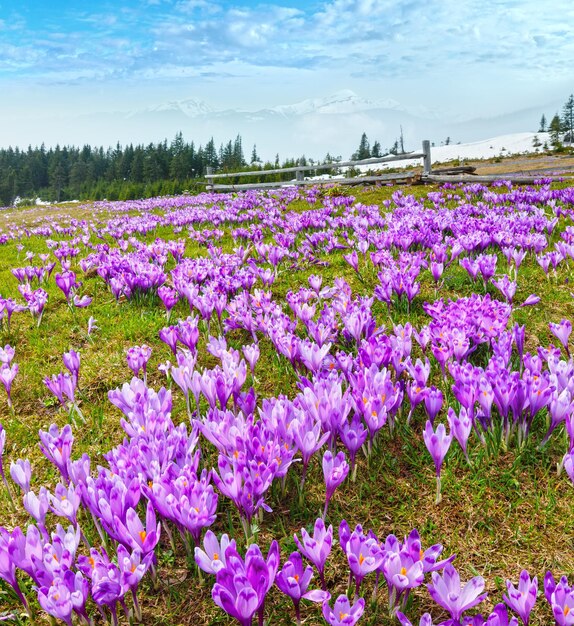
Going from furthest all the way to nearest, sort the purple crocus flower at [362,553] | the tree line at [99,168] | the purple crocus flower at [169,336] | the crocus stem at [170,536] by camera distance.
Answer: the tree line at [99,168] → the purple crocus flower at [169,336] → the crocus stem at [170,536] → the purple crocus flower at [362,553]

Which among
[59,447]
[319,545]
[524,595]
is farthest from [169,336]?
[524,595]

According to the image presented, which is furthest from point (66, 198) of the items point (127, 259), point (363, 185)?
point (127, 259)

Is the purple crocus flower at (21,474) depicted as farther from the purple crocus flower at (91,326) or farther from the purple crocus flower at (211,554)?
the purple crocus flower at (91,326)

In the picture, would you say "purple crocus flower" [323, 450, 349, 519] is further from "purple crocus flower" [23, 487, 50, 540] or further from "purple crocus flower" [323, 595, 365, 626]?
"purple crocus flower" [23, 487, 50, 540]

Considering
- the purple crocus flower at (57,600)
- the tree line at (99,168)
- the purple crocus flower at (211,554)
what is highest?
the tree line at (99,168)

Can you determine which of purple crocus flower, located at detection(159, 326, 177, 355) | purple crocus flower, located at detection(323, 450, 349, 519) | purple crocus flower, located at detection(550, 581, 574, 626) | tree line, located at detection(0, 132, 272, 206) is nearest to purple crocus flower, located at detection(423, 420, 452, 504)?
purple crocus flower, located at detection(323, 450, 349, 519)

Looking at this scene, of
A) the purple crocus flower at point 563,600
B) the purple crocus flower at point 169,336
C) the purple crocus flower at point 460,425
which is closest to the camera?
the purple crocus flower at point 563,600

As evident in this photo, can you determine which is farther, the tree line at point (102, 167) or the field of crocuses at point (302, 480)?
the tree line at point (102, 167)

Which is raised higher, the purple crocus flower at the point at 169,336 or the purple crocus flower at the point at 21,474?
the purple crocus flower at the point at 169,336

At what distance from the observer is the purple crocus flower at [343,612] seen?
1.53m

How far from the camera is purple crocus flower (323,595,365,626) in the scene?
1531 mm

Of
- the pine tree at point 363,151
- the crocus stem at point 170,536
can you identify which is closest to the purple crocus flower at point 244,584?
the crocus stem at point 170,536

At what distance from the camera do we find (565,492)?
240 cm

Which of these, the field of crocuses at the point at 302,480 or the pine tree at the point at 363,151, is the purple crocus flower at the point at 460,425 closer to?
the field of crocuses at the point at 302,480
